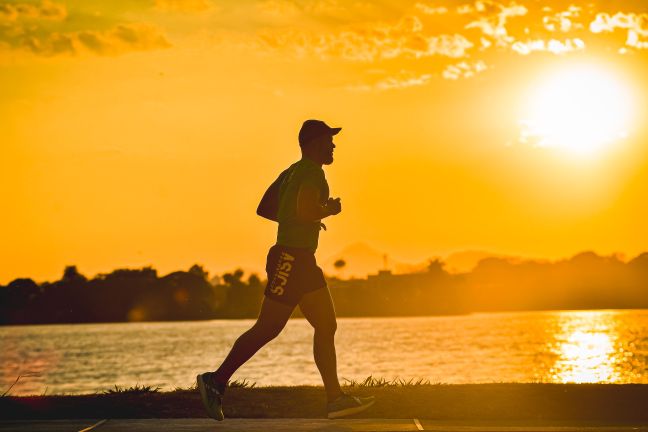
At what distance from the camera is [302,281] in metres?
8.75

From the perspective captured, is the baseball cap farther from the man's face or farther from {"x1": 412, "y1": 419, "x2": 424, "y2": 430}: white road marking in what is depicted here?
{"x1": 412, "y1": 419, "x2": 424, "y2": 430}: white road marking

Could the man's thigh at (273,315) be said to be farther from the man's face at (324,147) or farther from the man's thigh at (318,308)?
the man's face at (324,147)

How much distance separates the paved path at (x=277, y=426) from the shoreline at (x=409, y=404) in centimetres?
56

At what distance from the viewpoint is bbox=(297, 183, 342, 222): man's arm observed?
28.3ft

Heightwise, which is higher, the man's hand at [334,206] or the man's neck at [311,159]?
the man's neck at [311,159]

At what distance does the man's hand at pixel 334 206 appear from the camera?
8609mm

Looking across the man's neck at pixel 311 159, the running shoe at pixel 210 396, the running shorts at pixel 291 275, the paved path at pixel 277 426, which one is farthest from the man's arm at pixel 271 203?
the paved path at pixel 277 426

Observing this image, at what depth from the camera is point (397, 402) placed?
9930 mm

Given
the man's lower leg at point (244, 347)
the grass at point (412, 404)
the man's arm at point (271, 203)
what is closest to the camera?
the man's lower leg at point (244, 347)

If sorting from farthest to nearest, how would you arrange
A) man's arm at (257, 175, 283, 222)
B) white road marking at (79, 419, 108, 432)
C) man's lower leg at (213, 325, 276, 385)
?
man's arm at (257, 175, 283, 222)
man's lower leg at (213, 325, 276, 385)
white road marking at (79, 419, 108, 432)

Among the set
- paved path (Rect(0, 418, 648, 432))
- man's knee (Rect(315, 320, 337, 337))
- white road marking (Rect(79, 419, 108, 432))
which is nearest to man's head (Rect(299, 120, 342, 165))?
man's knee (Rect(315, 320, 337, 337))

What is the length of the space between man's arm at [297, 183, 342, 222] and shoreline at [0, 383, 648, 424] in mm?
2119

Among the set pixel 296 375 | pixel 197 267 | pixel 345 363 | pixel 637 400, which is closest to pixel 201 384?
pixel 637 400

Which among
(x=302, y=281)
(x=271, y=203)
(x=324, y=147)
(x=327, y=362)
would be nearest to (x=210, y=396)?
(x=327, y=362)
